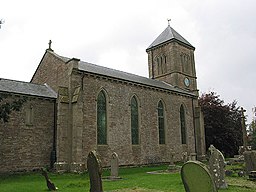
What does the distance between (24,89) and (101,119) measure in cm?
638

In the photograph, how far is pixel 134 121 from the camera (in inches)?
955

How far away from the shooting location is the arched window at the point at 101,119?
2117 centimetres

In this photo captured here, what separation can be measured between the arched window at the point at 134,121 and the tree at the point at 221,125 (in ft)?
46.7

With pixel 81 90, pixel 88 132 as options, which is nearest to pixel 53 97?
pixel 81 90

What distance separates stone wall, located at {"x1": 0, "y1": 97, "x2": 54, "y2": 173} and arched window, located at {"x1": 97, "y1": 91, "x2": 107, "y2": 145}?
3612mm

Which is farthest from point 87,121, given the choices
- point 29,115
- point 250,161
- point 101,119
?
point 250,161

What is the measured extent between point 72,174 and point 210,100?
82.7ft

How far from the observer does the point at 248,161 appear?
13.8 meters

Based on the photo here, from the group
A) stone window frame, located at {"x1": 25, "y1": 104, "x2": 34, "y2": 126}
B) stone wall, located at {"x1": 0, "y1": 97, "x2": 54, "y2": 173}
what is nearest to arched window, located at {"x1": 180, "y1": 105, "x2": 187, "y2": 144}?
stone wall, located at {"x1": 0, "y1": 97, "x2": 54, "y2": 173}

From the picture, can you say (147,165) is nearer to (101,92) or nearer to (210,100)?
(101,92)

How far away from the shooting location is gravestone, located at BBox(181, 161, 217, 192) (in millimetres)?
5680

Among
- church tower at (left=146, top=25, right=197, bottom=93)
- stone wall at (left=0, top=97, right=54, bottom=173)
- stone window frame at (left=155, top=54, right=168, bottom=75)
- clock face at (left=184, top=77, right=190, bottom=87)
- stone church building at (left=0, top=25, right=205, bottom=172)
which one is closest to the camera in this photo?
stone wall at (left=0, top=97, right=54, bottom=173)

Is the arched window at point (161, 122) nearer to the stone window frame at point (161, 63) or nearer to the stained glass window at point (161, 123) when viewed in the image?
the stained glass window at point (161, 123)

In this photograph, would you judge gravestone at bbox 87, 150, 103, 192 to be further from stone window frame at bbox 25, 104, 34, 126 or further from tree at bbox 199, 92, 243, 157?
tree at bbox 199, 92, 243, 157
